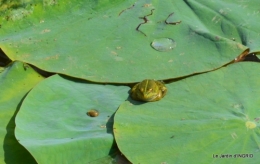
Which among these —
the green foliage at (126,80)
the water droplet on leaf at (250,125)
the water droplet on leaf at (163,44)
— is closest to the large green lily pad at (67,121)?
the green foliage at (126,80)

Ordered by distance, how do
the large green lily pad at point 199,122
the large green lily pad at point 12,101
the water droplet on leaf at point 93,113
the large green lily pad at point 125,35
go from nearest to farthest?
1. the large green lily pad at point 199,122
2. the large green lily pad at point 12,101
3. the water droplet on leaf at point 93,113
4. the large green lily pad at point 125,35

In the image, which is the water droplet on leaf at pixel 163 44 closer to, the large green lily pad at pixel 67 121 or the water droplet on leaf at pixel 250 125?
the large green lily pad at pixel 67 121

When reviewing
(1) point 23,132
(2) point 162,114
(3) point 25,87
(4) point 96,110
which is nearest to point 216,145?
(2) point 162,114

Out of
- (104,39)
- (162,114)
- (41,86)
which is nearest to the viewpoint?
(162,114)

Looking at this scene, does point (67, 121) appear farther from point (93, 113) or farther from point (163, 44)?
point (163, 44)

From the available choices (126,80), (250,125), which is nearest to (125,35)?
(126,80)

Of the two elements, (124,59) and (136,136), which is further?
(124,59)

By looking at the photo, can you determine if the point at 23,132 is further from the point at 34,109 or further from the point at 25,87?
the point at 25,87
